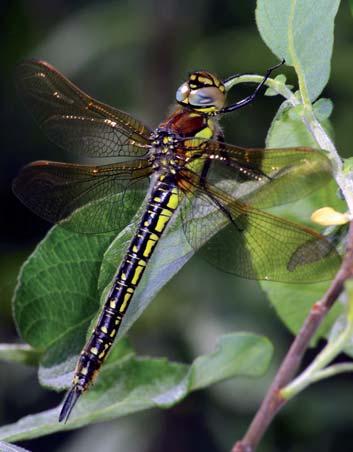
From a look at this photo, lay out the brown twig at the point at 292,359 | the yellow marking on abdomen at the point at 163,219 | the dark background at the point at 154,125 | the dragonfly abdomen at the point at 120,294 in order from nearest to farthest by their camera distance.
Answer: the brown twig at the point at 292,359, the dragonfly abdomen at the point at 120,294, the yellow marking on abdomen at the point at 163,219, the dark background at the point at 154,125

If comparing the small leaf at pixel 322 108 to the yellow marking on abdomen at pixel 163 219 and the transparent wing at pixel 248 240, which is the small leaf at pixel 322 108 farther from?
the yellow marking on abdomen at pixel 163 219

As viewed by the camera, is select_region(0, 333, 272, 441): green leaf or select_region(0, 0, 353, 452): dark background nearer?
select_region(0, 333, 272, 441): green leaf

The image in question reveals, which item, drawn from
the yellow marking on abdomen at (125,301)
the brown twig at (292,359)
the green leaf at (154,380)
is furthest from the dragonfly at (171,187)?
the brown twig at (292,359)

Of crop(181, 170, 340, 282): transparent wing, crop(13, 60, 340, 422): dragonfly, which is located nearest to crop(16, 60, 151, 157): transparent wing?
crop(13, 60, 340, 422): dragonfly

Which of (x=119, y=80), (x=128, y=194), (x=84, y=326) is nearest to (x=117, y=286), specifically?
(x=84, y=326)

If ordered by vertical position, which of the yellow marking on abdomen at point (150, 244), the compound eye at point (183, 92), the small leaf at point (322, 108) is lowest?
the yellow marking on abdomen at point (150, 244)

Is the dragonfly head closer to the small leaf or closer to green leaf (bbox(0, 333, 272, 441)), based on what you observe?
the small leaf
